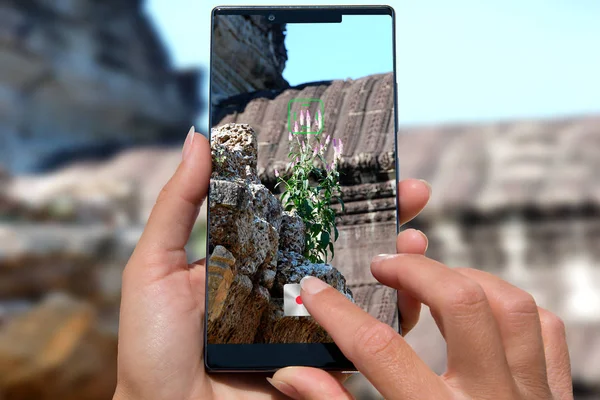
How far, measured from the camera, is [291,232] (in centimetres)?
73

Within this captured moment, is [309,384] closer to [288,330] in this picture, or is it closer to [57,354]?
[288,330]

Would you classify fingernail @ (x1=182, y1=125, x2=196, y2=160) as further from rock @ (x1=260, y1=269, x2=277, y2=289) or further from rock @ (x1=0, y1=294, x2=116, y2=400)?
rock @ (x1=0, y1=294, x2=116, y2=400)

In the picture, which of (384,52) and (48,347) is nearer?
(384,52)

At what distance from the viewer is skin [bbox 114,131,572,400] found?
49 cm

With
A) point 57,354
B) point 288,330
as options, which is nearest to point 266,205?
point 288,330

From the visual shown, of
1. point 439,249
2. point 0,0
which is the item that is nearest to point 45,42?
point 0,0

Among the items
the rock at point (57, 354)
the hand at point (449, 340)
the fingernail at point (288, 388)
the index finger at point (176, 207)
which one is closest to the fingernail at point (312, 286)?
the hand at point (449, 340)

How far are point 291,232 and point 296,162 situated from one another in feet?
0.31

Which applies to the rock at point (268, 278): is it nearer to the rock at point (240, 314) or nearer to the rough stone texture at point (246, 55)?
the rock at point (240, 314)

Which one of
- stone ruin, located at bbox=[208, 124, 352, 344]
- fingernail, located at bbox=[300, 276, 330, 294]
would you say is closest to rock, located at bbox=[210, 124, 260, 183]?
stone ruin, located at bbox=[208, 124, 352, 344]

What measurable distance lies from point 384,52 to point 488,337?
Result: 0.41 metres

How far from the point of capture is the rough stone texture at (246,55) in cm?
74

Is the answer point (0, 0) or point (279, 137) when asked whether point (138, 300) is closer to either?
point (279, 137)

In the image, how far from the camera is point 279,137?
2.38ft
